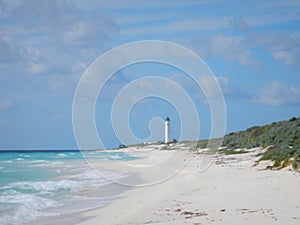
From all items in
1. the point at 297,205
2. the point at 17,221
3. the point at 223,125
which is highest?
the point at 223,125

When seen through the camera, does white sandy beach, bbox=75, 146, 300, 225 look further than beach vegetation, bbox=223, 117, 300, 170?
No

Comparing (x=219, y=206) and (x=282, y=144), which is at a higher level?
(x=282, y=144)

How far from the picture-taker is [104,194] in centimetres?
2053

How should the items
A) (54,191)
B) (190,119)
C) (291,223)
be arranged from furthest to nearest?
(190,119) < (54,191) < (291,223)

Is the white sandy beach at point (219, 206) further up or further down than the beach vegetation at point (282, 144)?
further down

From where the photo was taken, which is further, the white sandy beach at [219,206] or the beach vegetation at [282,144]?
the beach vegetation at [282,144]

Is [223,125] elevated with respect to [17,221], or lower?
elevated

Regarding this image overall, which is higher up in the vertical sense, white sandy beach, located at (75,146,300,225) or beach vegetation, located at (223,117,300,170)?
beach vegetation, located at (223,117,300,170)

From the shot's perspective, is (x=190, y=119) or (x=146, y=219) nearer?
(x=146, y=219)

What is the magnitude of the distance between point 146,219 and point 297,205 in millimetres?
3551

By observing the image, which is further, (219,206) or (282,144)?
(282,144)

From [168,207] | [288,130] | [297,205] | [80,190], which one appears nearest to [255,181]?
[168,207]

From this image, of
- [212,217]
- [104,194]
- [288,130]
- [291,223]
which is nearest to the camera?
[291,223]

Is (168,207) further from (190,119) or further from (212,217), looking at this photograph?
(190,119)
